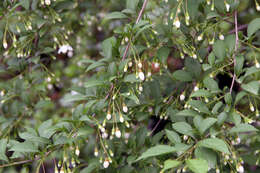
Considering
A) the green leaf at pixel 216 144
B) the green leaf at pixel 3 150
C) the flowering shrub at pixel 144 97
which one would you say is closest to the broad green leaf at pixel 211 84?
the flowering shrub at pixel 144 97

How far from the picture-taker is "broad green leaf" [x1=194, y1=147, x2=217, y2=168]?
114 centimetres

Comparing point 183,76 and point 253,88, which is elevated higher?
point 253,88

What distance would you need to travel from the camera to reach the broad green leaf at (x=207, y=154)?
1.14 meters

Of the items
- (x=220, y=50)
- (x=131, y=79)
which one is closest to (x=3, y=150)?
(x=131, y=79)

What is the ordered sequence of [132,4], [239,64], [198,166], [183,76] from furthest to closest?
1. [183,76]
2. [132,4]
3. [239,64]
4. [198,166]

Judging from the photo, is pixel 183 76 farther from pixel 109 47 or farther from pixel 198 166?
pixel 198 166

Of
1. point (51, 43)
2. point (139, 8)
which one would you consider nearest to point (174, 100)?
point (139, 8)

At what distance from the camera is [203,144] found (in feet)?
3.57

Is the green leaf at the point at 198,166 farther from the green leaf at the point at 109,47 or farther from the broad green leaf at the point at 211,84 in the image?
the green leaf at the point at 109,47

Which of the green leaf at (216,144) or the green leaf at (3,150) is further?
the green leaf at (3,150)

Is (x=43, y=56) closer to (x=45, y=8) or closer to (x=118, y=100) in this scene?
(x=45, y=8)

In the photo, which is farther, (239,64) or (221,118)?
(239,64)

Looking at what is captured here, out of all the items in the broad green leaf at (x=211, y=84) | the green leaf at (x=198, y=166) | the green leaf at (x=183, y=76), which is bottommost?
the green leaf at (x=183, y=76)

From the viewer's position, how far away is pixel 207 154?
1160 mm
